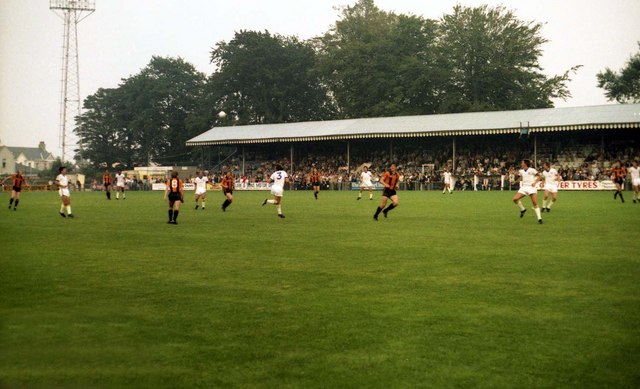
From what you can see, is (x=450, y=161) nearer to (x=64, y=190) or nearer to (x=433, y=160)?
(x=433, y=160)

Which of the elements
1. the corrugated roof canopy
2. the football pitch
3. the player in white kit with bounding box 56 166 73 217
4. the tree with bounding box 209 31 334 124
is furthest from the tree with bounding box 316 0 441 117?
the football pitch

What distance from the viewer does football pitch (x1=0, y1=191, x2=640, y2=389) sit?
183 inches

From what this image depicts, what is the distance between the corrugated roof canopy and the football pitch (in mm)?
34272

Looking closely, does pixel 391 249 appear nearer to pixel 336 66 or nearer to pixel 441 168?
pixel 441 168

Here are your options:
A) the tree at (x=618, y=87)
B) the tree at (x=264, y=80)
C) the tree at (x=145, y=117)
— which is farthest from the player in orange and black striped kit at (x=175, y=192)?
the tree at (x=145, y=117)

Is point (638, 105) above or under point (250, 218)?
above

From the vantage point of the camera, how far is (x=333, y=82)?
79.4 metres

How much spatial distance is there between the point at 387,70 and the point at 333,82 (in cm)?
742

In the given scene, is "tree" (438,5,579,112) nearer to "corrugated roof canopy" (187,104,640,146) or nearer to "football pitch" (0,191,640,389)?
"corrugated roof canopy" (187,104,640,146)

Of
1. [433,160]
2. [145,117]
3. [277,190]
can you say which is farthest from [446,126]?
[145,117]

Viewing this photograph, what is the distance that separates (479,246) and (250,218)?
33.0 ft

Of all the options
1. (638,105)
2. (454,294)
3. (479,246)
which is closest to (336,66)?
(638,105)

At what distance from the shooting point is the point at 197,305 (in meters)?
7.01

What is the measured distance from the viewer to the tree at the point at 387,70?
7256 cm
